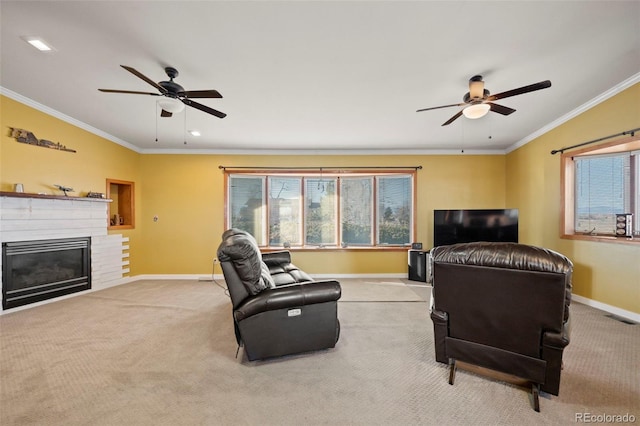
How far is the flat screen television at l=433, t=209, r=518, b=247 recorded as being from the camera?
14.0 feet

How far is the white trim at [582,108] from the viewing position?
2672 mm

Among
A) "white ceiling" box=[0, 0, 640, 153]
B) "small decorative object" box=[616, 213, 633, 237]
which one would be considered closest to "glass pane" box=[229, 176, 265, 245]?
"white ceiling" box=[0, 0, 640, 153]

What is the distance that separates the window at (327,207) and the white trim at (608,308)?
2591mm

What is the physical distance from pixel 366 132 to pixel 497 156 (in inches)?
123

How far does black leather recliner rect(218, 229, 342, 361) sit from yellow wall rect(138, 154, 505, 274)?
300cm

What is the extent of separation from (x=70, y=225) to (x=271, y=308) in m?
3.90

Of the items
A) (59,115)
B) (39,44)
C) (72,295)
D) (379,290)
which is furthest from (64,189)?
(379,290)

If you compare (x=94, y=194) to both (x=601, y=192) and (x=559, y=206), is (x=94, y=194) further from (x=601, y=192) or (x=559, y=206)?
(x=601, y=192)

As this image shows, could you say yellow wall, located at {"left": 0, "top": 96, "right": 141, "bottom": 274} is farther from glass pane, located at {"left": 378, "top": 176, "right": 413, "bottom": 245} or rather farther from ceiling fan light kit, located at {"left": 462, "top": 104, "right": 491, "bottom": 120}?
ceiling fan light kit, located at {"left": 462, "top": 104, "right": 491, "bottom": 120}

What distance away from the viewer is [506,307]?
5.19 feet

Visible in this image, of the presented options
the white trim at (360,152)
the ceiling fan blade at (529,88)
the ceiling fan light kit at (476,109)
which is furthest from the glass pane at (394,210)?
the ceiling fan blade at (529,88)

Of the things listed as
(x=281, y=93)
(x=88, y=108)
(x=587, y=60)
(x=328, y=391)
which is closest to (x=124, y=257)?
(x=88, y=108)

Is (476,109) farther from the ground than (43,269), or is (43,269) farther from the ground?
(476,109)

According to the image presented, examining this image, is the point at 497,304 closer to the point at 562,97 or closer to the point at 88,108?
the point at 562,97
